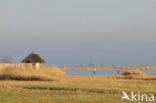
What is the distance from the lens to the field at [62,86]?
76.4ft

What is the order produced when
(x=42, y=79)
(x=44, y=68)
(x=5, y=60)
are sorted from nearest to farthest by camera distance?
1. (x=42, y=79)
2. (x=44, y=68)
3. (x=5, y=60)

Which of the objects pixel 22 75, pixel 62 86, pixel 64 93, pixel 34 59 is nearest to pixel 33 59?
pixel 34 59

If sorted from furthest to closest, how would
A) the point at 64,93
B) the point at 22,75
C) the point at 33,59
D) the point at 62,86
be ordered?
the point at 33,59 → the point at 22,75 → the point at 62,86 → the point at 64,93

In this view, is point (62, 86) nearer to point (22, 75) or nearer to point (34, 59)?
point (22, 75)

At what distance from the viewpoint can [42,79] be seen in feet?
160

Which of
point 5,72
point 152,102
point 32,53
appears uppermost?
point 32,53

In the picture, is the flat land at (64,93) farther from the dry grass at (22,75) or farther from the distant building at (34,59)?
the distant building at (34,59)

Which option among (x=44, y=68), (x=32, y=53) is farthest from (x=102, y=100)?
Answer: (x=32, y=53)

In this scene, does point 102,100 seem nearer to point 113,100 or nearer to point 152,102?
point 113,100

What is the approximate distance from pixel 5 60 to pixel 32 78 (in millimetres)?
39110

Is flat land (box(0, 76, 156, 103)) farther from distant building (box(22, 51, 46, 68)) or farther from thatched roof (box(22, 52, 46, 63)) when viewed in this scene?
thatched roof (box(22, 52, 46, 63))

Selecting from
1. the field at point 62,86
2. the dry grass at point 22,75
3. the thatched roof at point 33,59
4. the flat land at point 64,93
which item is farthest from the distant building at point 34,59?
the flat land at point 64,93

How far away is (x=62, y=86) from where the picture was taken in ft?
118

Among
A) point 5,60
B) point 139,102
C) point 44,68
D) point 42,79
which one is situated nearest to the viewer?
point 139,102
